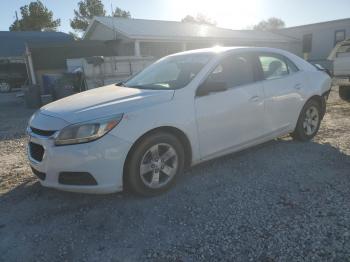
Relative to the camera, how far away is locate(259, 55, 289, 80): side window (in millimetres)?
4613

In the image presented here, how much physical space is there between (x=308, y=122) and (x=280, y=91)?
108 centimetres

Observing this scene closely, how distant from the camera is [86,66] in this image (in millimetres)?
10828

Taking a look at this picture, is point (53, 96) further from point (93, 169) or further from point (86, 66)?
point (93, 169)

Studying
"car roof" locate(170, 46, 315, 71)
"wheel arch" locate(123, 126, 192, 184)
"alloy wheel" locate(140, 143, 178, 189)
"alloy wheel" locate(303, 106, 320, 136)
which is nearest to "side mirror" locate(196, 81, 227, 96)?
"wheel arch" locate(123, 126, 192, 184)

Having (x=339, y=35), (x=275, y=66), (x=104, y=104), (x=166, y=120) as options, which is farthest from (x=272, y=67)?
(x=339, y=35)

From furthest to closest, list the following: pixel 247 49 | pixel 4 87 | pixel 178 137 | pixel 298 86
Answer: pixel 4 87 < pixel 298 86 < pixel 247 49 < pixel 178 137

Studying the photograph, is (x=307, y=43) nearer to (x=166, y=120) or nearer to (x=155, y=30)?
(x=155, y=30)

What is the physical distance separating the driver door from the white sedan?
13mm

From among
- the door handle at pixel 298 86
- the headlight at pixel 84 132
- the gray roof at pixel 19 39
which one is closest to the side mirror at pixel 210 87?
the headlight at pixel 84 132

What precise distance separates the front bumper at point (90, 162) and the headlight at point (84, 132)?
0.16 feet

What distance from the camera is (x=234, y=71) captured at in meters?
4.30

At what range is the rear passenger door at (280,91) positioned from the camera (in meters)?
4.55

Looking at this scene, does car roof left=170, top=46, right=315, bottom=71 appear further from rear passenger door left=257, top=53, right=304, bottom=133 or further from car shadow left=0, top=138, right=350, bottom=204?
car shadow left=0, top=138, right=350, bottom=204

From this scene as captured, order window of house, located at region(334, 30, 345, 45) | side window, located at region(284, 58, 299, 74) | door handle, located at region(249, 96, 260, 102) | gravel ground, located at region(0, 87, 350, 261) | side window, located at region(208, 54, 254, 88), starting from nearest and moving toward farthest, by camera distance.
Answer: gravel ground, located at region(0, 87, 350, 261) < side window, located at region(208, 54, 254, 88) < door handle, located at region(249, 96, 260, 102) < side window, located at region(284, 58, 299, 74) < window of house, located at region(334, 30, 345, 45)
